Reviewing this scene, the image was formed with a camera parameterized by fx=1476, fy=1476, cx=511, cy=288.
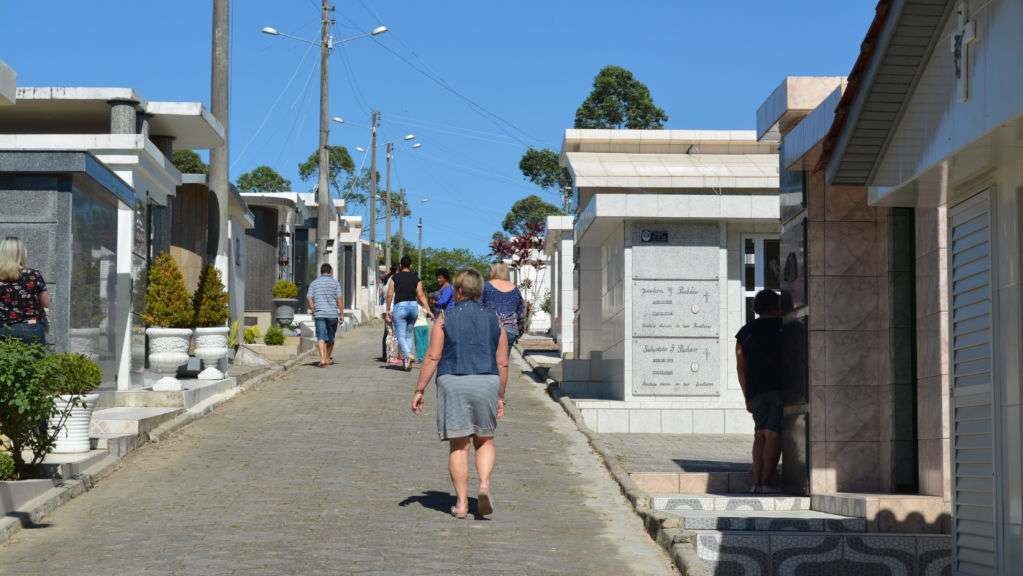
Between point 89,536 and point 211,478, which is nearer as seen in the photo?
point 89,536

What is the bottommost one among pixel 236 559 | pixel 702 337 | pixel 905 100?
pixel 236 559

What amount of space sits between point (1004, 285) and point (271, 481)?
6285 mm

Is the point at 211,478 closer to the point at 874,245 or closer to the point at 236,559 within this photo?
the point at 236,559

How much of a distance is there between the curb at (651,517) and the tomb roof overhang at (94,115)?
25.9 feet

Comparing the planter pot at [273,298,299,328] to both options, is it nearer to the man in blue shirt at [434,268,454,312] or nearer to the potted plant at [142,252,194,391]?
the man in blue shirt at [434,268,454,312]

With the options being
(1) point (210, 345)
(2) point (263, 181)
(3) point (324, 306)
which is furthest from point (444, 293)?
(2) point (263, 181)

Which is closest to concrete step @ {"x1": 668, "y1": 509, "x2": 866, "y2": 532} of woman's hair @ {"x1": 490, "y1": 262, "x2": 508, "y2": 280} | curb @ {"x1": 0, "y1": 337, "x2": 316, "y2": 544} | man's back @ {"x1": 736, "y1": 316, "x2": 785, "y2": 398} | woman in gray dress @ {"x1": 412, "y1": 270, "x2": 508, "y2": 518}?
woman in gray dress @ {"x1": 412, "y1": 270, "x2": 508, "y2": 518}

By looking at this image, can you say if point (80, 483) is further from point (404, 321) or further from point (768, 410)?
point (404, 321)

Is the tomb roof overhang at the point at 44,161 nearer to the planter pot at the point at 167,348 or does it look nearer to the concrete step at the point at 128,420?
the concrete step at the point at 128,420

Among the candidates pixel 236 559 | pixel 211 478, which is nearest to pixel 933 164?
pixel 236 559

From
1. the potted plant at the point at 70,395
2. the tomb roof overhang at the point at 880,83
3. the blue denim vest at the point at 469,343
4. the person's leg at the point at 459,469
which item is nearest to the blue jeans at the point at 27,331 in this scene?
the potted plant at the point at 70,395

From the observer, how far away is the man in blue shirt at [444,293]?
21.0 meters

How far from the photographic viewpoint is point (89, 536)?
9.39m

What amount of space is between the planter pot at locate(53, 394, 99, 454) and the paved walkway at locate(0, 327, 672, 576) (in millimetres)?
410
